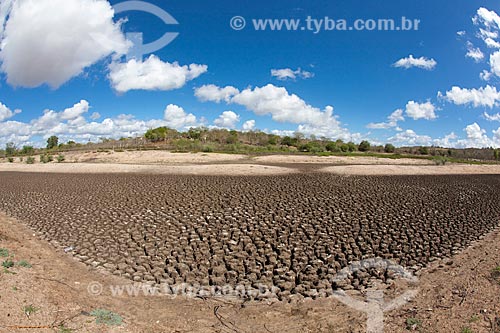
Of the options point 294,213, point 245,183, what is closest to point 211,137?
point 245,183

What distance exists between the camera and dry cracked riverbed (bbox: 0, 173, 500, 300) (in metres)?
7.83

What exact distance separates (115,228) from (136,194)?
5.77 m

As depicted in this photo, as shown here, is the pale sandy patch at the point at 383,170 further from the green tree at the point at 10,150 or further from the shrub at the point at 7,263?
the green tree at the point at 10,150

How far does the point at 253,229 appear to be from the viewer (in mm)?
10539

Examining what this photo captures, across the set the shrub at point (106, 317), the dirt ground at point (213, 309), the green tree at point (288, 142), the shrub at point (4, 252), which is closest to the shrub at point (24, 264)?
the dirt ground at point (213, 309)

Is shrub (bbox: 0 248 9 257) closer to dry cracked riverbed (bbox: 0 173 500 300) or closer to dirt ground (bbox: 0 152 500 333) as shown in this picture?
dirt ground (bbox: 0 152 500 333)

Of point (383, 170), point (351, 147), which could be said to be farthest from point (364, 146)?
point (383, 170)

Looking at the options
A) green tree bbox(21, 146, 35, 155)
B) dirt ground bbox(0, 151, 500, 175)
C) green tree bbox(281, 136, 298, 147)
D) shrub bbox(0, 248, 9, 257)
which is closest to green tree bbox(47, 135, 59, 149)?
green tree bbox(21, 146, 35, 155)

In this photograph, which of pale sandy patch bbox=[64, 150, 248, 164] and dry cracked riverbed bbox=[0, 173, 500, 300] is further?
pale sandy patch bbox=[64, 150, 248, 164]

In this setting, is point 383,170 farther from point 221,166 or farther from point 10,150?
point 10,150

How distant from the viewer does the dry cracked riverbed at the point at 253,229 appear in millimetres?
7828

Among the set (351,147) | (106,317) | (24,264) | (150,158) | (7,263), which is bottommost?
(106,317)

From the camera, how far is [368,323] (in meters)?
5.61

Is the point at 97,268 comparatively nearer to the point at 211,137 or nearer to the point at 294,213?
the point at 294,213
